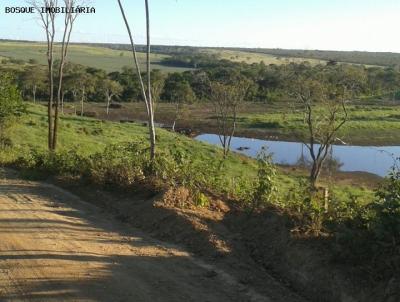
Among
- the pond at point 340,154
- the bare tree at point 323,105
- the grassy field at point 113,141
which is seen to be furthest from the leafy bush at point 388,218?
the pond at point 340,154

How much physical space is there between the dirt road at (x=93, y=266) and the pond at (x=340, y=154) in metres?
31.7

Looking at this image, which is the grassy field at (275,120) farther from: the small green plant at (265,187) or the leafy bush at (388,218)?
the leafy bush at (388,218)

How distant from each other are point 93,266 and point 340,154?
44.3 m

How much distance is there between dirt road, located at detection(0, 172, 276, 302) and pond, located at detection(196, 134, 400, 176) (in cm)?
3166

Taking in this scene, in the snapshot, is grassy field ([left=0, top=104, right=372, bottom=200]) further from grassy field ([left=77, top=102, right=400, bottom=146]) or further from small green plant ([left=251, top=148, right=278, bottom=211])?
small green plant ([left=251, top=148, right=278, bottom=211])

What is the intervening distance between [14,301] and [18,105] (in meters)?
20.0

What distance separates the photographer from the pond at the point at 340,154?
43344 mm

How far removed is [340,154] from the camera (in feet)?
161

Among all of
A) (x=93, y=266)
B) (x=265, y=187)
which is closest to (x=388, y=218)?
(x=265, y=187)

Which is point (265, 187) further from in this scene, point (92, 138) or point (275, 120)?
point (275, 120)

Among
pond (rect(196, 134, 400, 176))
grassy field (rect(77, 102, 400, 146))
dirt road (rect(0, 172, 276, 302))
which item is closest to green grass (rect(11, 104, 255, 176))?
pond (rect(196, 134, 400, 176))

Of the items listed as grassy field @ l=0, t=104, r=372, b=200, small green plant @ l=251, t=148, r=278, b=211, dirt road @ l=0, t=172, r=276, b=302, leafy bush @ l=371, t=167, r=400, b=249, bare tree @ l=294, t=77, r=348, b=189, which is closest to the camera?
leafy bush @ l=371, t=167, r=400, b=249

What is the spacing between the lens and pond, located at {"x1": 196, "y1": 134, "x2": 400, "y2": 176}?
43344mm

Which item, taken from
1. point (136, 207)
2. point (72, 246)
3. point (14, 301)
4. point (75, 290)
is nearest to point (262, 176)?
point (136, 207)
